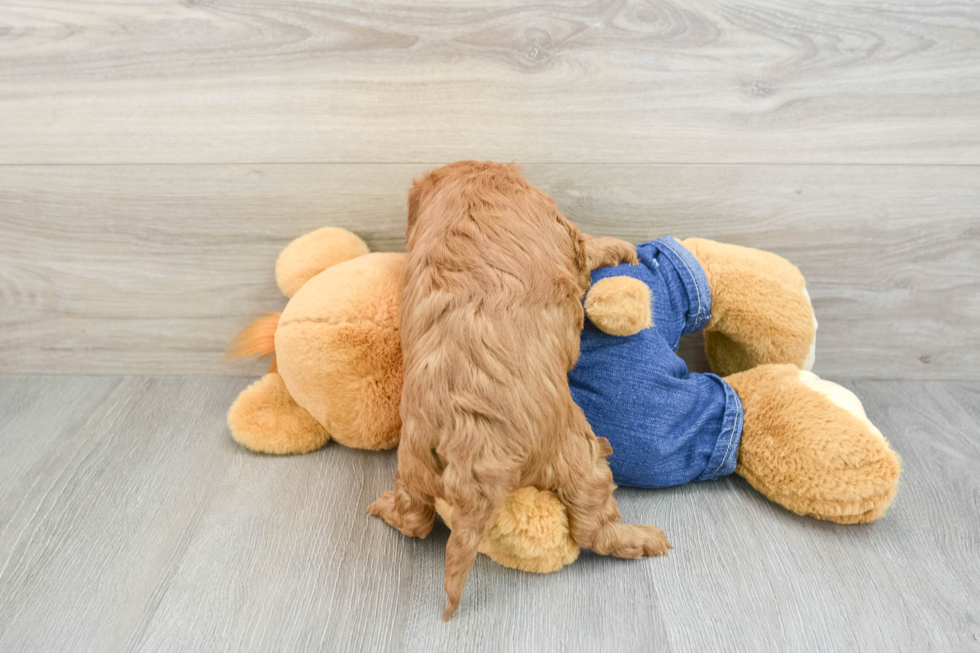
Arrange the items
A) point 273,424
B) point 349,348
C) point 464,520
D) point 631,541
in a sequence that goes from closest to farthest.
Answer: point 464,520 → point 631,541 → point 349,348 → point 273,424

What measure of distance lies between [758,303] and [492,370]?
1.56 feet

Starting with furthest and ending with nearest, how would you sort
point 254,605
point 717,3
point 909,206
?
1. point 909,206
2. point 717,3
3. point 254,605

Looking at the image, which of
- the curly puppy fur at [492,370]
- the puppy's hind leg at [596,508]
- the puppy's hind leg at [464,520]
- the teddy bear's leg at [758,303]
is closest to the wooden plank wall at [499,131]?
the teddy bear's leg at [758,303]

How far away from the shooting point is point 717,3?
931 mm

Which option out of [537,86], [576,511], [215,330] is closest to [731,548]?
[576,511]

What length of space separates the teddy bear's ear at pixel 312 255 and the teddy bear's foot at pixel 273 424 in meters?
0.17

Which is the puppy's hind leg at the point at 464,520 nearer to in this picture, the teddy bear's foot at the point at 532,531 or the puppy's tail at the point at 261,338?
the teddy bear's foot at the point at 532,531

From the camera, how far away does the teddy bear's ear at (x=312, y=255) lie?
1.01 metres

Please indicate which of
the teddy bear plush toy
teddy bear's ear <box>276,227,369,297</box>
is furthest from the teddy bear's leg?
teddy bear's ear <box>276,227,369,297</box>

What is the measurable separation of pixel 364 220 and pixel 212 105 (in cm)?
29

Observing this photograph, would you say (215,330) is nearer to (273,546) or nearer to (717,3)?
(273,546)

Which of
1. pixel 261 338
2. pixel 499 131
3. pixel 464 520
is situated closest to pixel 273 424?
pixel 261 338

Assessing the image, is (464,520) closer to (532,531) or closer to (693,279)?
(532,531)

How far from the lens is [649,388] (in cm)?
83
